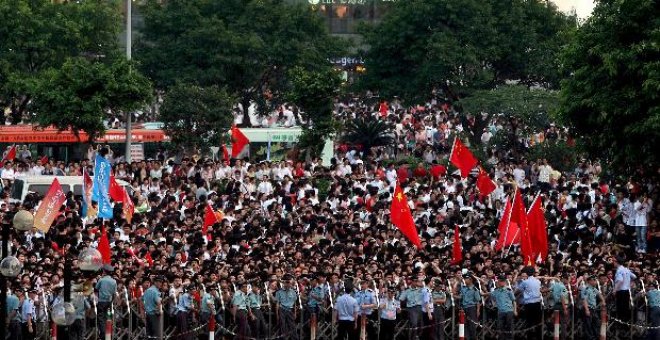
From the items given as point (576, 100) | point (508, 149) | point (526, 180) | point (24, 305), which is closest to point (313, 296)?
point (24, 305)

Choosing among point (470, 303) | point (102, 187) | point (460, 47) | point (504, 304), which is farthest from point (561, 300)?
point (460, 47)

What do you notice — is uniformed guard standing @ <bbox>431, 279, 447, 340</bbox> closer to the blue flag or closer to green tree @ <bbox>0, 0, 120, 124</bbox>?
the blue flag

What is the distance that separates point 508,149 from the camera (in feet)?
187

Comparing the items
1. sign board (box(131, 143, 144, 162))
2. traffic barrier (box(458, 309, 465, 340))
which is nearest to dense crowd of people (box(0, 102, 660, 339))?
traffic barrier (box(458, 309, 465, 340))

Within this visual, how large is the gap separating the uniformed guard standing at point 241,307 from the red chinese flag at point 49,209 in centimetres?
468

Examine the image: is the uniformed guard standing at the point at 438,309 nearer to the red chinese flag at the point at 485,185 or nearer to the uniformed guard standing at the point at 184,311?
the uniformed guard standing at the point at 184,311

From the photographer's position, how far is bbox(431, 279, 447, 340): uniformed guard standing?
33406 millimetres

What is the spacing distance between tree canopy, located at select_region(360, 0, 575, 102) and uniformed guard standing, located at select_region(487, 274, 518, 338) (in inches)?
1161

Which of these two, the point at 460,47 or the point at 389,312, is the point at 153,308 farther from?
the point at 460,47

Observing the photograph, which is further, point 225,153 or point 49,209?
point 225,153

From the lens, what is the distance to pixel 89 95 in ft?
157

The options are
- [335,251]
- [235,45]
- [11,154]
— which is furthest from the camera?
[235,45]

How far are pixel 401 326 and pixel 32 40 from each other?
91.7ft

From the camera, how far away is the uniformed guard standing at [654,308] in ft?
112
